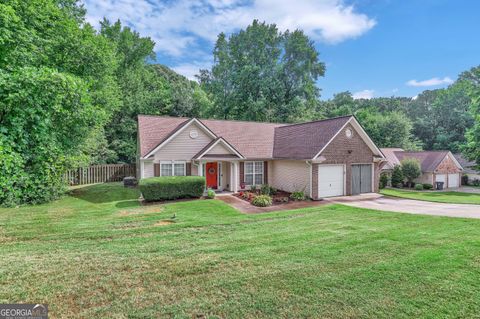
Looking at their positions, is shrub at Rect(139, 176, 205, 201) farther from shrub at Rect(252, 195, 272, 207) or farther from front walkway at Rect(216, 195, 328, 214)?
shrub at Rect(252, 195, 272, 207)

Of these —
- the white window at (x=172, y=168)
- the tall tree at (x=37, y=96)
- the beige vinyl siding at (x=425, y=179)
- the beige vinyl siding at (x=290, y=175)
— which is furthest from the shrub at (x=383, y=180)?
the tall tree at (x=37, y=96)

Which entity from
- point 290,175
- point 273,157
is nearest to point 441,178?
point 290,175

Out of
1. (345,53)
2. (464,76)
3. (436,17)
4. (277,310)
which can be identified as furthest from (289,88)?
(464,76)

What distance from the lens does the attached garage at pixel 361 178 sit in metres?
16.7

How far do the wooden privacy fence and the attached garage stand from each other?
1941 cm

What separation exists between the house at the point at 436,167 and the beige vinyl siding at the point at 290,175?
1436 centimetres

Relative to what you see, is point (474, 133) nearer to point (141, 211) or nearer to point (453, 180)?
point (453, 180)

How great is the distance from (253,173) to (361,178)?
7572 mm

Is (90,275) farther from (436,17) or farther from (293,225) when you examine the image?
(436,17)

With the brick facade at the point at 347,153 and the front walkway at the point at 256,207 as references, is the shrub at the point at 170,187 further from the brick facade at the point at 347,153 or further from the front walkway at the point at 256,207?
the brick facade at the point at 347,153

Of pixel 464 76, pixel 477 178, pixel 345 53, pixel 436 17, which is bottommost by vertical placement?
pixel 477 178

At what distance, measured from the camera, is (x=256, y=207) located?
12609mm

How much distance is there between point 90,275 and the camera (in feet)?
17.0

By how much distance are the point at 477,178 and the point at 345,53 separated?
26.2 meters
